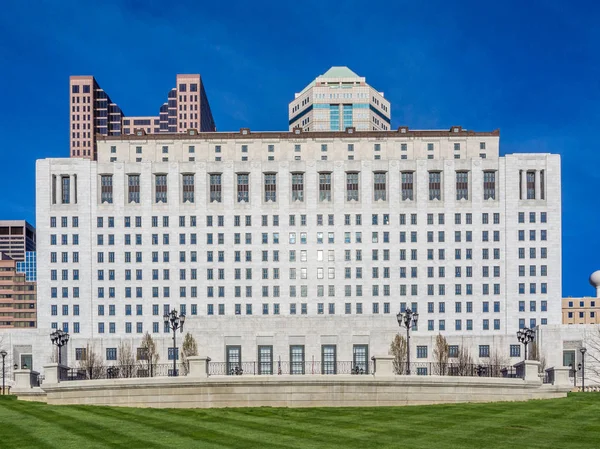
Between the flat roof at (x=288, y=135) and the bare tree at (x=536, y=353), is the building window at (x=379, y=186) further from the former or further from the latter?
the bare tree at (x=536, y=353)

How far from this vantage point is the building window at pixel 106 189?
127750mm

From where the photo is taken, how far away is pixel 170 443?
3014 cm

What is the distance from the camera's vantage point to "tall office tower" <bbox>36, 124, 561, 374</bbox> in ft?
408

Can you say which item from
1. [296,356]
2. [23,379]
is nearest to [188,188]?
[296,356]

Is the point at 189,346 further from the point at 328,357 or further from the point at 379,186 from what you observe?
the point at 379,186

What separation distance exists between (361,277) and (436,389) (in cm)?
8012

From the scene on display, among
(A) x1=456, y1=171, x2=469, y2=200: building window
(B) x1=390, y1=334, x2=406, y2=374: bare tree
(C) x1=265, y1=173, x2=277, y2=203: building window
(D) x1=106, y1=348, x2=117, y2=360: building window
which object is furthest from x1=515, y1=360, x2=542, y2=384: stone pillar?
(D) x1=106, y1=348, x2=117, y2=360: building window

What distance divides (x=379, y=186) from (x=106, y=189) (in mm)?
44160

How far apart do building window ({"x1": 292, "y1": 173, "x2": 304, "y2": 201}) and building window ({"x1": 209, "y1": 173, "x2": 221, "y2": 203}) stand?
39.3 ft

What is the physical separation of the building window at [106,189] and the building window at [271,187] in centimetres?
2523

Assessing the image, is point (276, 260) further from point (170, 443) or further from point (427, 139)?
point (170, 443)

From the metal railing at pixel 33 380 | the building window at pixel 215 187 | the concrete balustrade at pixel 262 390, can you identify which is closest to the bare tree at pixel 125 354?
the building window at pixel 215 187

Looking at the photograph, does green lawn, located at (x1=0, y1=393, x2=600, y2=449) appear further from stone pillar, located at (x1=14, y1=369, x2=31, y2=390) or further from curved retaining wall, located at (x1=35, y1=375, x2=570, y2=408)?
stone pillar, located at (x1=14, y1=369, x2=31, y2=390)

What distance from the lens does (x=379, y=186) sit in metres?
128
